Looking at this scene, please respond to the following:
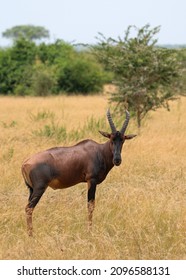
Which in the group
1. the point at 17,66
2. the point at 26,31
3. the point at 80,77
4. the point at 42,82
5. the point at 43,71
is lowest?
the point at 42,82

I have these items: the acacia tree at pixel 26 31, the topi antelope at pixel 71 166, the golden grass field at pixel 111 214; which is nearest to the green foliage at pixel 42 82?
the golden grass field at pixel 111 214

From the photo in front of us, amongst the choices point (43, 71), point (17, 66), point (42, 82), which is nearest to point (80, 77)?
point (43, 71)

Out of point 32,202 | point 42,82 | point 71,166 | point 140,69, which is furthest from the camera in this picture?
point 42,82

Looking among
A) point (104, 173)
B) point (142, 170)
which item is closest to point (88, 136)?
point (142, 170)

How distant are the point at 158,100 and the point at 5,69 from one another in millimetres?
18788

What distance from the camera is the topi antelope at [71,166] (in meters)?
5.89

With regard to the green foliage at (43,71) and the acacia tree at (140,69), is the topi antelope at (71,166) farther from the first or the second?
the green foliage at (43,71)

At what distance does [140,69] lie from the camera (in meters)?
14.5

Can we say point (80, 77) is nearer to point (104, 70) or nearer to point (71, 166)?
point (104, 70)

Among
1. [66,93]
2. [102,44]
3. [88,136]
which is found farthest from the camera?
[66,93]

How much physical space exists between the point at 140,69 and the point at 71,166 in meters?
8.79

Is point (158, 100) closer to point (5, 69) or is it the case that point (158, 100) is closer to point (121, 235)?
point (121, 235)

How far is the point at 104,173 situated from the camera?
6.26 meters

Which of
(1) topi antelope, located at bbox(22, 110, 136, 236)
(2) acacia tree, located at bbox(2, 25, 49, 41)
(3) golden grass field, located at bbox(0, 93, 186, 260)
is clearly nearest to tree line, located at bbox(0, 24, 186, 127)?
(3) golden grass field, located at bbox(0, 93, 186, 260)
